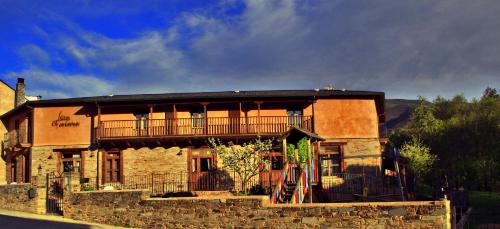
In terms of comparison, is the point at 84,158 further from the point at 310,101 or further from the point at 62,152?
the point at 310,101

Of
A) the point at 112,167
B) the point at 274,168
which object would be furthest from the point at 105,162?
the point at 274,168

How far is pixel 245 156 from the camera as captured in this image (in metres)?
23.4

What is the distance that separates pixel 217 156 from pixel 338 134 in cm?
733

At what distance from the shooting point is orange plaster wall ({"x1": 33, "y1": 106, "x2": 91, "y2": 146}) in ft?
95.4

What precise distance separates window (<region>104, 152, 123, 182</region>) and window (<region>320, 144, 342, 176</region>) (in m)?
12.0

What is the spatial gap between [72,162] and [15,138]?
596 centimetres

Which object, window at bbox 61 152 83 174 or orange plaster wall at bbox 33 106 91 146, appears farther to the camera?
orange plaster wall at bbox 33 106 91 146

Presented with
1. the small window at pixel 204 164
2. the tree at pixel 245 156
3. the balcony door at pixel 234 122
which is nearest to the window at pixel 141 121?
the small window at pixel 204 164

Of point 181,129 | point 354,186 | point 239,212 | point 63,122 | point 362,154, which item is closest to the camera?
point 239,212

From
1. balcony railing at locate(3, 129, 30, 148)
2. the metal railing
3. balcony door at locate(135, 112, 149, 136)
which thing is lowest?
the metal railing

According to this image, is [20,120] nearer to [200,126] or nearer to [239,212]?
[200,126]

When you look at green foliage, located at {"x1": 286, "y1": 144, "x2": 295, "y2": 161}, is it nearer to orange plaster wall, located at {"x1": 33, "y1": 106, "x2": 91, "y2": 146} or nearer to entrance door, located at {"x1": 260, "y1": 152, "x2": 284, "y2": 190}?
entrance door, located at {"x1": 260, "y1": 152, "x2": 284, "y2": 190}

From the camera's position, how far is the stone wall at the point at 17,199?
2205cm

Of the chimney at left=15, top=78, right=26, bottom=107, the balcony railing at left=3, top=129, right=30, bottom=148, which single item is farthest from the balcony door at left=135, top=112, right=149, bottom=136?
the chimney at left=15, top=78, right=26, bottom=107
